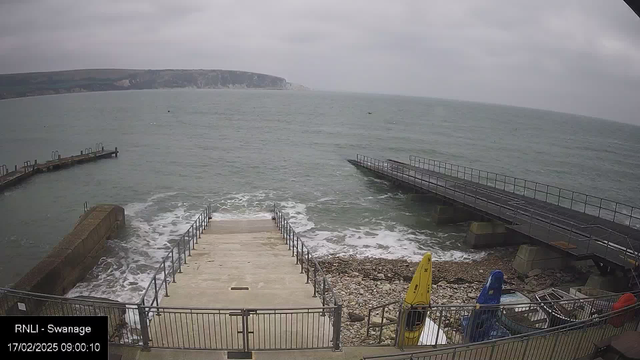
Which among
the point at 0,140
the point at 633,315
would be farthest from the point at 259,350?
the point at 0,140

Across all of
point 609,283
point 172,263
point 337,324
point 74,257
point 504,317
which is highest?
point 337,324

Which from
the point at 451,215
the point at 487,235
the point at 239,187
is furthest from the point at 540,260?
the point at 239,187

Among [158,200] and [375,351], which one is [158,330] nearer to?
[375,351]

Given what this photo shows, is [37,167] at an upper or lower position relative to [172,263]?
lower

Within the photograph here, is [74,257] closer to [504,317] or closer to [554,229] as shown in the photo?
[504,317]

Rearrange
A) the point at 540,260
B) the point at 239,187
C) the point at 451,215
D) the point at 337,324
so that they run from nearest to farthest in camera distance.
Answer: the point at 337,324 < the point at 540,260 < the point at 451,215 < the point at 239,187

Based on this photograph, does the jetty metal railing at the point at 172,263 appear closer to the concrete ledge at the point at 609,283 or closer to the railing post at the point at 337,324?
the railing post at the point at 337,324

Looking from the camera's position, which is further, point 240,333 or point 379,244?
point 379,244

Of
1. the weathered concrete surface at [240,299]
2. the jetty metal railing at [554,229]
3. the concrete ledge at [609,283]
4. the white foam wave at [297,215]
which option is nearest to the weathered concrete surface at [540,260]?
the jetty metal railing at [554,229]

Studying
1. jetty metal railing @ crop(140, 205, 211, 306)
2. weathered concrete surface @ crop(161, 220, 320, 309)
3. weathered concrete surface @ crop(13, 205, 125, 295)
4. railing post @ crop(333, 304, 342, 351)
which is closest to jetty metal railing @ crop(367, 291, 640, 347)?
railing post @ crop(333, 304, 342, 351)
